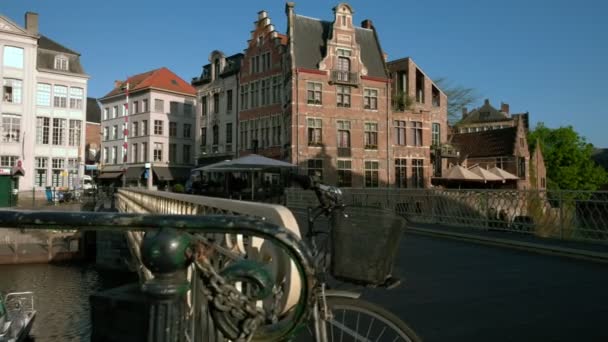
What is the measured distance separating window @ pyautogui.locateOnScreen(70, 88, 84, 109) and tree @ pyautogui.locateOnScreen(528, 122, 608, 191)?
159 ft

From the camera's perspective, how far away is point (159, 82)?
5184cm

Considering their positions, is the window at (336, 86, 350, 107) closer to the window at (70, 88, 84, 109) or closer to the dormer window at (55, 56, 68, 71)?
the window at (70, 88, 84, 109)

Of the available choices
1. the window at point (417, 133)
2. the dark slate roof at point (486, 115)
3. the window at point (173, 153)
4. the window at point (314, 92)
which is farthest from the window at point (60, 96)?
the dark slate roof at point (486, 115)

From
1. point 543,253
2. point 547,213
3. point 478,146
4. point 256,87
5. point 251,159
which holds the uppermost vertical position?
point 256,87

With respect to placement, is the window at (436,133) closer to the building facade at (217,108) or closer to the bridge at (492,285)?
the building facade at (217,108)

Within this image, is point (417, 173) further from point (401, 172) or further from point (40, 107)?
point (40, 107)

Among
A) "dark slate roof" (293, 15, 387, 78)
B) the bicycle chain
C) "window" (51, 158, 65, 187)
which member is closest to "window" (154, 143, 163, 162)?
"window" (51, 158, 65, 187)

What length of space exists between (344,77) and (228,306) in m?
34.0

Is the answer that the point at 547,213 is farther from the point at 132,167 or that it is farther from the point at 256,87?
the point at 132,167

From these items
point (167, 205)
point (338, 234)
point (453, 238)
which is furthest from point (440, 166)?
point (338, 234)

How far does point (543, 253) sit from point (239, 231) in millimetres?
9297

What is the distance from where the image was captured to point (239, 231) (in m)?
1.43

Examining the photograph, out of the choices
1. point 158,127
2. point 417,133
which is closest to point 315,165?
point 417,133

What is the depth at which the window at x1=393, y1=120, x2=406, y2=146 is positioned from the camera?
120ft
